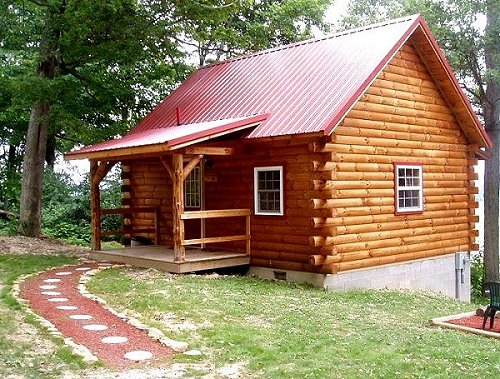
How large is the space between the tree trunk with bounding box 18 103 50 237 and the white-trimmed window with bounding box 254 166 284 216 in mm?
8548

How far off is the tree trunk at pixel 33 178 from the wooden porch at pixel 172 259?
15.7ft

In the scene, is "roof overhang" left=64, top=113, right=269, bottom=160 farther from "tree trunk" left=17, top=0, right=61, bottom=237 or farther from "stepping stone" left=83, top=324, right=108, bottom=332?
"tree trunk" left=17, top=0, right=61, bottom=237

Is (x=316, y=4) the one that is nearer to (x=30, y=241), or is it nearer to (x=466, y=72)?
(x=466, y=72)

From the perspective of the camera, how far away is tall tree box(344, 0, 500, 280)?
2021 cm

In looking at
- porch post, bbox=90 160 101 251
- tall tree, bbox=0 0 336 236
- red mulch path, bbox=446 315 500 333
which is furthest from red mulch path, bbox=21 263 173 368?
tall tree, bbox=0 0 336 236

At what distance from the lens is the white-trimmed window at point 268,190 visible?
1326cm

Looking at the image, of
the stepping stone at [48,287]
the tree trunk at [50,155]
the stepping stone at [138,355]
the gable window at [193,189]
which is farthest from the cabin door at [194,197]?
the tree trunk at [50,155]

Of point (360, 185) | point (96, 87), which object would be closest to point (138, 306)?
point (360, 185)

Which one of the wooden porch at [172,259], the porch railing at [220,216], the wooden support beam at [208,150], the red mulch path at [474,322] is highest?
the wooden support beam at [208,150]

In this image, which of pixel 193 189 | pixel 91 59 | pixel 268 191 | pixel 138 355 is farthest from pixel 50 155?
pixel 138 355

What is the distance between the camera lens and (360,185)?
13133 millimetres

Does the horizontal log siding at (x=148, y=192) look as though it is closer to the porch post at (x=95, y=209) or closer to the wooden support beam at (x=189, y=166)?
the porch post at (x=95, y=209)

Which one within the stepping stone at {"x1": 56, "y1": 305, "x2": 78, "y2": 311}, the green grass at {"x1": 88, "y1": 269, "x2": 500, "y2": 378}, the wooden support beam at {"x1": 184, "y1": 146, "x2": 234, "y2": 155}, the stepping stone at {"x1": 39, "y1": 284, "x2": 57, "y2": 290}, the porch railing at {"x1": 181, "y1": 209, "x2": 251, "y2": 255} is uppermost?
the wooden support beam at {"x1": 184, "y1": 146, "x2": 234, "y2": 155}

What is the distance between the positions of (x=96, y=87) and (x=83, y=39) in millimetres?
2417
